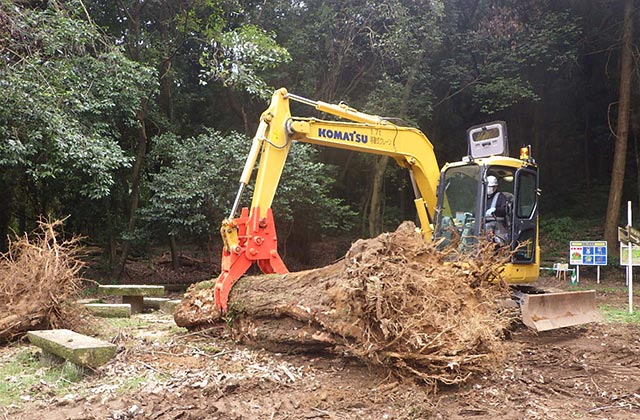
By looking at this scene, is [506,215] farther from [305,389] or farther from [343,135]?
[305,389]

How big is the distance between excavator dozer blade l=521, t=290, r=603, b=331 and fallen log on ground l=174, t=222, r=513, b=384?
51.1 inches

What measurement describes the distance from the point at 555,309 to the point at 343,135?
11.3 feet

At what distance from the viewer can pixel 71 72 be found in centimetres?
936

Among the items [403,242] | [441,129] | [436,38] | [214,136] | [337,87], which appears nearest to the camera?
[403,242]

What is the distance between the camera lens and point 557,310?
7.03 meters

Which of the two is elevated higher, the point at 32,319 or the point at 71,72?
the point at 71,72

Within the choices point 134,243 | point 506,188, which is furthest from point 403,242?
Answer: point 134,243

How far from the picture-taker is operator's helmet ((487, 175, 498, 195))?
24.0 ft

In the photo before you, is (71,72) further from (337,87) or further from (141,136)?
(337,87)

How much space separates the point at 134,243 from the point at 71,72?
510 cm

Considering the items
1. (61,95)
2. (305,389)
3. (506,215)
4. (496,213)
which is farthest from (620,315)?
(61,95)

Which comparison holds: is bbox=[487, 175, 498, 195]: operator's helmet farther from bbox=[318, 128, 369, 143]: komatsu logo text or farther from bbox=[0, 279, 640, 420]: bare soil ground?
bbox=[0, 279, 640, 420]: bare soil ground

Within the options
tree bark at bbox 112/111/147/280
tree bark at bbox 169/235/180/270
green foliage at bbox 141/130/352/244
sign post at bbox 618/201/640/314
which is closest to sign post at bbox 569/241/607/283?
sign post at bbox 618/201/640/314

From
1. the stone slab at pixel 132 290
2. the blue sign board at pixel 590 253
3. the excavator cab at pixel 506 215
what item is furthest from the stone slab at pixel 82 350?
the blue sign board at pixel 590 253
